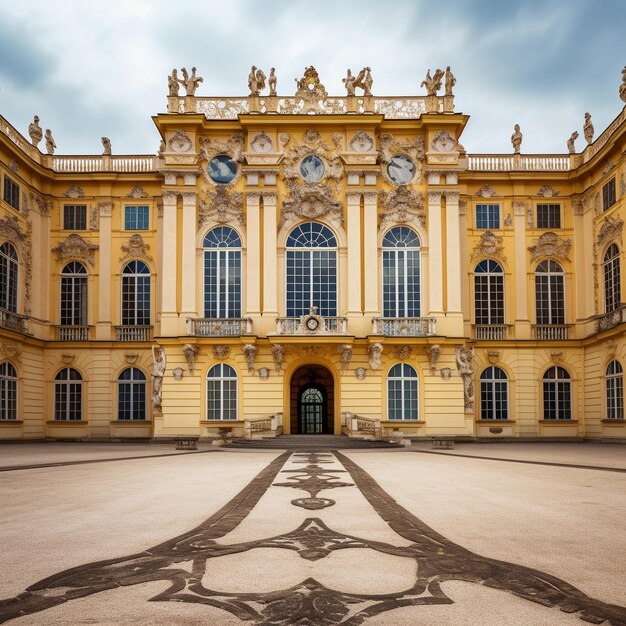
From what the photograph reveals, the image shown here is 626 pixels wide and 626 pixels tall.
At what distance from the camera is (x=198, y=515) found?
8930mm

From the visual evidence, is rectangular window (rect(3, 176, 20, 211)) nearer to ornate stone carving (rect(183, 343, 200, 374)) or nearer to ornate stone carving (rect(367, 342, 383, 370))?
ornate stone carving (rect(183, 343, 200, 374))

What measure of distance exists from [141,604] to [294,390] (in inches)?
1293

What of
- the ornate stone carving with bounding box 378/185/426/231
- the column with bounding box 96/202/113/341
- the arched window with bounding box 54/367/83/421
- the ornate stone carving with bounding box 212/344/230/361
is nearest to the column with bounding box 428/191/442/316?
the ornate stone carving with bounding box 378/185/426/231

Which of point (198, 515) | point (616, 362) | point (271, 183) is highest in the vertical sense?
point (271, 183)

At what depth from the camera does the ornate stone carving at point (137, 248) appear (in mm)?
37125

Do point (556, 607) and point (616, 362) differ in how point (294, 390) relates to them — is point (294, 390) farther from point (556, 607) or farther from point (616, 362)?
point (556, 607)

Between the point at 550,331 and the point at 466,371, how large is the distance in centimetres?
603

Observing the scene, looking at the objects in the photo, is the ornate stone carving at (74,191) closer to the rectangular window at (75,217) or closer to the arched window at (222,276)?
the rectangular window at (75,217)

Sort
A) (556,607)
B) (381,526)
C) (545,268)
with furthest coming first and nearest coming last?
(545,268)
(381,526)
(556,607)

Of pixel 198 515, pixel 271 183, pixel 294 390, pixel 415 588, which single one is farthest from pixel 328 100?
pixel 415 588

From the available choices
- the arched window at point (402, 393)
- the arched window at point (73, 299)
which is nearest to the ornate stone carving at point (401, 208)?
the arched window at point (402, 393)

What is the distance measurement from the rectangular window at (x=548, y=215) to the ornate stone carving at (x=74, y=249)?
22.9 m

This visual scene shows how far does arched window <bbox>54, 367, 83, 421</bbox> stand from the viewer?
3669cm

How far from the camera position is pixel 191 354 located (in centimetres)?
3334
